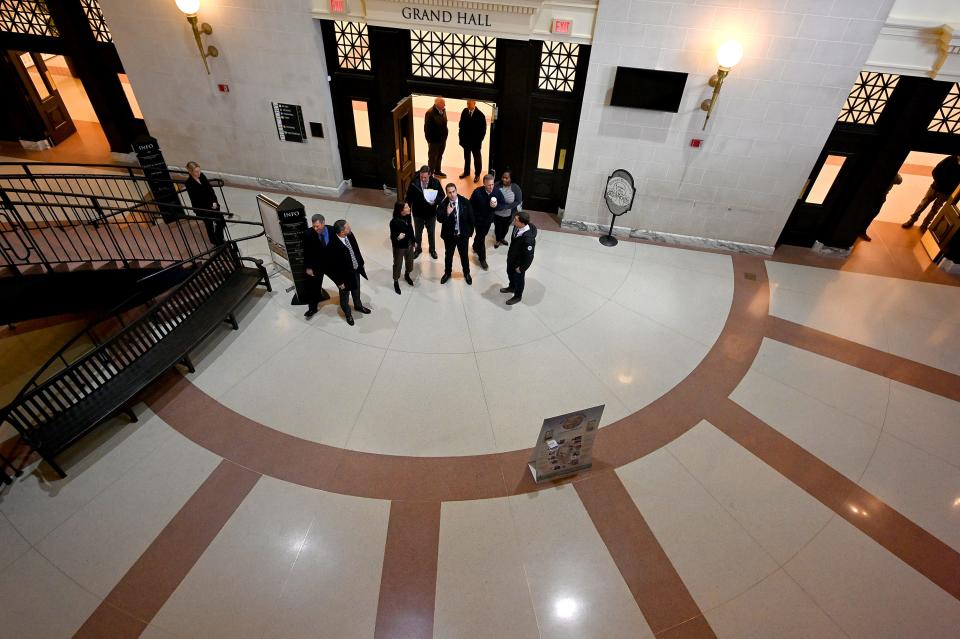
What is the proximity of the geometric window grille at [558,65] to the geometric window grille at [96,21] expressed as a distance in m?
8.80

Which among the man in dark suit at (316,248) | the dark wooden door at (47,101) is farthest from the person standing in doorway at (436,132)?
the dark wooden door at (47,101)


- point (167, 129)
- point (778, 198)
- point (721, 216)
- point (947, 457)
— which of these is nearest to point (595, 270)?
point (721, 216)

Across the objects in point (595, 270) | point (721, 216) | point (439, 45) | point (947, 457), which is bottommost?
point (947, 457)

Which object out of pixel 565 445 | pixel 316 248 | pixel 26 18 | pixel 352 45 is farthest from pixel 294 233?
pixel 26 18

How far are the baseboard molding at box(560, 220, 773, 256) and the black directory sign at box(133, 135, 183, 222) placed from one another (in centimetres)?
742

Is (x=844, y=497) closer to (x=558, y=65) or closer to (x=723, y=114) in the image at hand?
(x=723, y=114)

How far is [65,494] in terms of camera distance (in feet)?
18.5

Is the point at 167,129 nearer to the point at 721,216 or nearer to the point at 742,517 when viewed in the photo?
the point at 721,216

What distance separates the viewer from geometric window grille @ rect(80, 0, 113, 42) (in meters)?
10.3

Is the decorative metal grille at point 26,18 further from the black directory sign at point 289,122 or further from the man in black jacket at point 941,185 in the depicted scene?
the man in black jacket at point 941,185

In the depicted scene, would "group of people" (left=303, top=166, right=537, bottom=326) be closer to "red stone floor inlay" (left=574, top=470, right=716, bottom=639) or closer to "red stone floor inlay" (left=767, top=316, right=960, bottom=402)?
"red stone floor inlay" (left=574, top=470, right=716, bottom=639)

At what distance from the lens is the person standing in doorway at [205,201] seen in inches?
323

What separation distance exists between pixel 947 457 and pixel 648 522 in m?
4.13

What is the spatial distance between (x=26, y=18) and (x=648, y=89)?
41.1 ft
